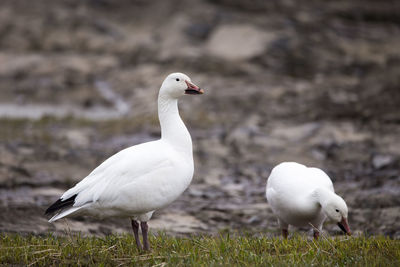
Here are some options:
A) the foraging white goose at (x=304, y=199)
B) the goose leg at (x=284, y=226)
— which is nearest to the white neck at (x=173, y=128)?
the foraging white goose at (x=304, y=199)

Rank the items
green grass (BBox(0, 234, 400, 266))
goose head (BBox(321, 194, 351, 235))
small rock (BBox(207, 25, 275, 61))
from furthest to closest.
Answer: small rock (BBox(207, 25, 275, 61)), goose head (BBox(321, 194, 351, 235)), green grass (BBox(0, 234, 400, 266))

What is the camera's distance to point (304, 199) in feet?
21.6

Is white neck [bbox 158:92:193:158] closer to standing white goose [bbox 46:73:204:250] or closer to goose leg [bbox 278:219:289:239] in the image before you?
standing white goose [bbox 46:73:204:250]

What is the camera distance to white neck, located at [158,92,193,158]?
604 cm

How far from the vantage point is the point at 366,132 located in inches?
502

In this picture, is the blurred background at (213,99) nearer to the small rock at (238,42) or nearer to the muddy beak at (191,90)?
the small rock at (238,42)

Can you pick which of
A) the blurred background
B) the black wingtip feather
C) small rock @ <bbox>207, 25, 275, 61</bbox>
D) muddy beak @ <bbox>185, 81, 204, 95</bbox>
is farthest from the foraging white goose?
small rock @ <bbox>207, 25, 275, 61</bbox>

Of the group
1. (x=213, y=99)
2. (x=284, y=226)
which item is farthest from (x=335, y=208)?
(x=213, y=99)

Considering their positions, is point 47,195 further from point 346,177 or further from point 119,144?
point 346,177

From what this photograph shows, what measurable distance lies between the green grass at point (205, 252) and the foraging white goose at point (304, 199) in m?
0.53

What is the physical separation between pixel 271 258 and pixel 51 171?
6768mm

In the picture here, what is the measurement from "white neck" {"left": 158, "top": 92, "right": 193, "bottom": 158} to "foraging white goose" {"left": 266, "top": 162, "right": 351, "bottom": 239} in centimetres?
141

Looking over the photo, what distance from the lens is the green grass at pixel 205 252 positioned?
5.34 meters

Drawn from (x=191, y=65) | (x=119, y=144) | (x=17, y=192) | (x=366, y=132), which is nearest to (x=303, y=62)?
(x=191, y=65)
